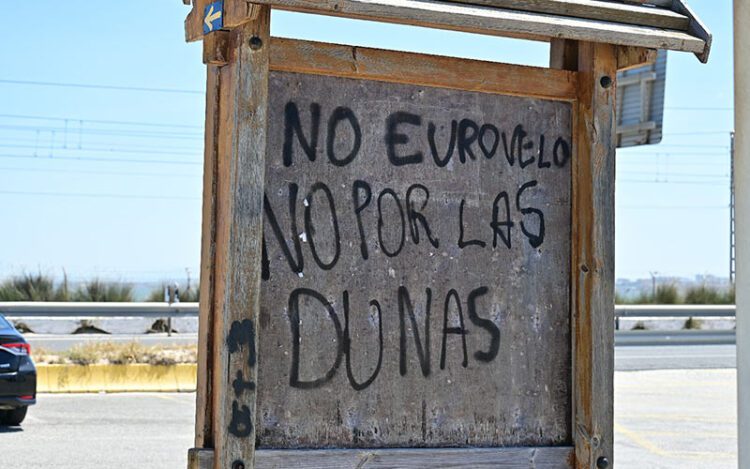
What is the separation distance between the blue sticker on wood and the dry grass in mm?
12186

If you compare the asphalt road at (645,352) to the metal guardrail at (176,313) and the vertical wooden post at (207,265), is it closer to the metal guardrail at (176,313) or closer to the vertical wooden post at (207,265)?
the metal guardrail at (176,313)

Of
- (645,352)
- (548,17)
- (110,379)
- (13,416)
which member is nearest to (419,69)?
(548,17)

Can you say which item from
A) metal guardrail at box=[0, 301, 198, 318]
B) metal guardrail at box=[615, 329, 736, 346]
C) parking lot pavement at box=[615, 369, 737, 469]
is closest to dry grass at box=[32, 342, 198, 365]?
parking lot pavement at box=[615, 369, 737, 469]

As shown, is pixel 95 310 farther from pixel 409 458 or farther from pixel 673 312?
pixel 409 458

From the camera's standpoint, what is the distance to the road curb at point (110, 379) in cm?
1475

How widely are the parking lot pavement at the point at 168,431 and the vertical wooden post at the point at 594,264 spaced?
603 centimetres

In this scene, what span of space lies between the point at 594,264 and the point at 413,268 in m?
0.69

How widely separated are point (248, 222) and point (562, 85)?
4.44 ft

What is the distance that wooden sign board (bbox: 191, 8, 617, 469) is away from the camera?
368 cm

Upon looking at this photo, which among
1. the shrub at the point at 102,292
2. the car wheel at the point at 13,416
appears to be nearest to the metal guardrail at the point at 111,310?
the shrub at the point at 102,292

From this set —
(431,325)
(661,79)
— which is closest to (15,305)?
(661,79)

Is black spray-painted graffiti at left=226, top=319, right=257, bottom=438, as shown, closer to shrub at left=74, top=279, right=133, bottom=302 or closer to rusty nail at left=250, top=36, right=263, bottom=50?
rusty nail at left=250, top=36, right=263, bottom=50

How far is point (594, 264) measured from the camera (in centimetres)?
412

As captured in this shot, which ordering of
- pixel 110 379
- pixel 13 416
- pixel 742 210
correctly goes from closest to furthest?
pixel 742 210
pixel 13 416
pixel 110 379
